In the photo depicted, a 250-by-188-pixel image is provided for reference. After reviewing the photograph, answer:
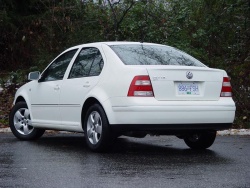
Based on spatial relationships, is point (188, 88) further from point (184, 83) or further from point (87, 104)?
point (87, 104)

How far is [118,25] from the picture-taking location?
1730cm

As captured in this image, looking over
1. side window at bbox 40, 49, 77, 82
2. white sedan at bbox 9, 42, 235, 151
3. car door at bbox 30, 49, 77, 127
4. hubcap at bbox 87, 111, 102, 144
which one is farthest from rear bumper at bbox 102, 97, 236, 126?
side window at bbox 40, 49, 77, 82

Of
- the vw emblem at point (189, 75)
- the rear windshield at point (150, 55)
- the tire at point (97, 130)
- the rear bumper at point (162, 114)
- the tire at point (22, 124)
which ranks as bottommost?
the tire at point (22, 124)

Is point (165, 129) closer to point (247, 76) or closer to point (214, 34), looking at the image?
point (247, 76)

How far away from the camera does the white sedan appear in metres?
8.37

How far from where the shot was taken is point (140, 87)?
8.37m

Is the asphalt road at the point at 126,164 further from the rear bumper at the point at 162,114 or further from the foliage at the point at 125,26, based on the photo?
the foliage at the point at 125,26

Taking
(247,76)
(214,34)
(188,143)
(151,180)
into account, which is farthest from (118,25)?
(151,180)

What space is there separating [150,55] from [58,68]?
1.86 metres

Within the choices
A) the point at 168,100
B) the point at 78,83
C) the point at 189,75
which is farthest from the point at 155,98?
the point at 78,83

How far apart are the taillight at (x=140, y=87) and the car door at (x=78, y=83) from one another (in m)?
0.79

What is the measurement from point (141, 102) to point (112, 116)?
1.46 ft

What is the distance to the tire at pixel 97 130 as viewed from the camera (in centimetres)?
858

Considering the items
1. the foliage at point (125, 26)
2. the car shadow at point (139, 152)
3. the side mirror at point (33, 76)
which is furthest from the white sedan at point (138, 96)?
the foliage at point (125, 26)
